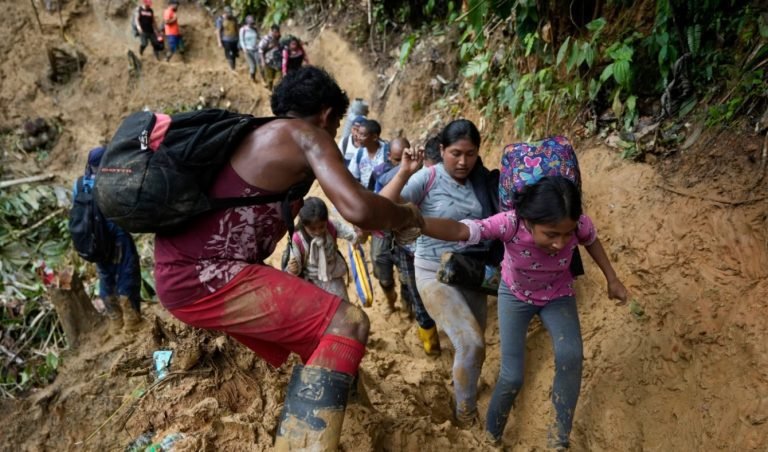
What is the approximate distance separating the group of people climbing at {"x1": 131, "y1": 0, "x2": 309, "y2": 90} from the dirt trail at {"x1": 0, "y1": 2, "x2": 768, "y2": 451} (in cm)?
840

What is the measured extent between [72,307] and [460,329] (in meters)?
A: 3.81

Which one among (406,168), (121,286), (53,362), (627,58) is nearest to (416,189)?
(406,168)

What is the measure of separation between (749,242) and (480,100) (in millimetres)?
4001

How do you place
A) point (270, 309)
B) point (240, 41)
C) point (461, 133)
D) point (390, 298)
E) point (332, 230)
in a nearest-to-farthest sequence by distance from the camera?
point (270, 309) < point (461, 133) < point (332, 230) < point (390, 298) < point (240, 41)

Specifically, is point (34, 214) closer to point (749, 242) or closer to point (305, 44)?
point (305, 44)

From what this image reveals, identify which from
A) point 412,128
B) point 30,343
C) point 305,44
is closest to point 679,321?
point 412,128

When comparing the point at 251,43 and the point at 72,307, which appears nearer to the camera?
the point at 72,307

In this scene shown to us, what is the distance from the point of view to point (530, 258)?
298 centimetres

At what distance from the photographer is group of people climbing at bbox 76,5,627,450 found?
87.7 inches

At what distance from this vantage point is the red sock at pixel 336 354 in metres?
2.24

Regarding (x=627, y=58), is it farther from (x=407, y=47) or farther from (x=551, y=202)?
(x=407, y=47)

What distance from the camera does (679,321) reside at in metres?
3.63

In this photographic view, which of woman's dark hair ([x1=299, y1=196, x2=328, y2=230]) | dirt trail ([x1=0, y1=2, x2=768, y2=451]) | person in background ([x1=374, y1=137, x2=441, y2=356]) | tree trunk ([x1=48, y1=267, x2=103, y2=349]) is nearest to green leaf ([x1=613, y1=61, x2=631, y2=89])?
dirt trail ([x1=0, y1=2, x2=768, y2=451])

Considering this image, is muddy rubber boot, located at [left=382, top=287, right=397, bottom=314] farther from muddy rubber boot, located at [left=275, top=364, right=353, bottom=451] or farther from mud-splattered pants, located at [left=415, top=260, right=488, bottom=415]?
muddy rubber boot, located at [left=275, top=364, right=353, bottom=451]
